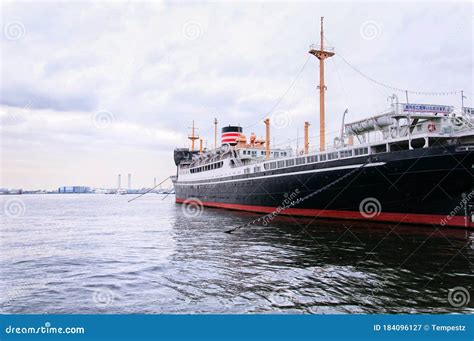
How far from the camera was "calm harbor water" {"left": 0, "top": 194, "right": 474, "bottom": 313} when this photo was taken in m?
8.23

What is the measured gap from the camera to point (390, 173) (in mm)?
21188

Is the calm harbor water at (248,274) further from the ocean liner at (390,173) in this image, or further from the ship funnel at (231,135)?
the ship funnel at (231,135)

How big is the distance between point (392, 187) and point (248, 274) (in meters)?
14.3

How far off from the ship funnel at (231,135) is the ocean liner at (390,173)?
16.5 meters

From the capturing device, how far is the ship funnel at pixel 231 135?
4884 cm

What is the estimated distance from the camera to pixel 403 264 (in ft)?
38.6

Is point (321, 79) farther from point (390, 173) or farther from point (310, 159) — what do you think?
point (390, 173)

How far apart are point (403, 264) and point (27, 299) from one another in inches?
465

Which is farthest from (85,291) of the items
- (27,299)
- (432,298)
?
(432,298)

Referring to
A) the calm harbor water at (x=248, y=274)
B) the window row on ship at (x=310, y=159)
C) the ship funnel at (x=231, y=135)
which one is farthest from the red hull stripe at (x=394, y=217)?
the ship funnel at (x=231, y=135)

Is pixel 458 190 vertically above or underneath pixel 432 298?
above
